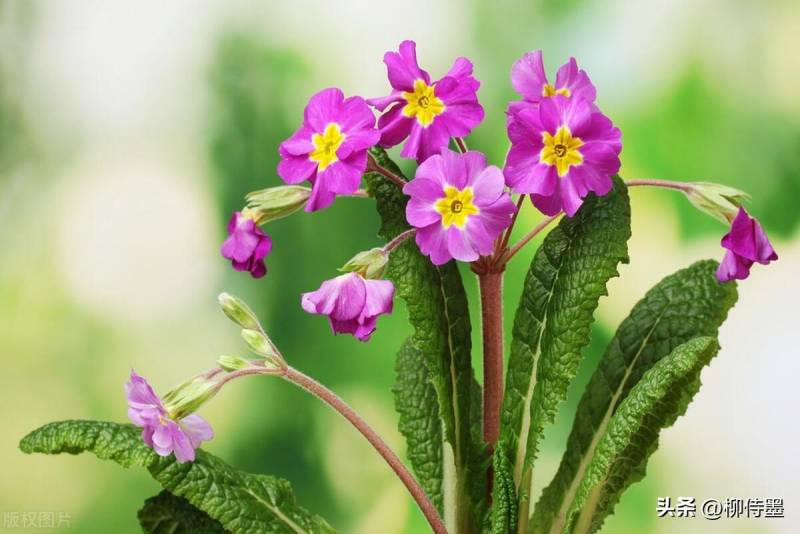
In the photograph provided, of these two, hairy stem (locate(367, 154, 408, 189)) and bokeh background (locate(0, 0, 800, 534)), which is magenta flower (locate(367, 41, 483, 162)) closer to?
hairy stem (locate(367, 154, 408, 189))

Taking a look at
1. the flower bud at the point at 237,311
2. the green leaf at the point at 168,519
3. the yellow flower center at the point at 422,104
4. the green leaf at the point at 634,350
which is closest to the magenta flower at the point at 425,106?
the yellow flower center at the point at 422,104

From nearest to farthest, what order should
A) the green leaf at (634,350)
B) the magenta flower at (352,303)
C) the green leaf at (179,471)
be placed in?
the magenta flower at (352,303) → the green leaf at (179,471) → the green leaf at (634,350)

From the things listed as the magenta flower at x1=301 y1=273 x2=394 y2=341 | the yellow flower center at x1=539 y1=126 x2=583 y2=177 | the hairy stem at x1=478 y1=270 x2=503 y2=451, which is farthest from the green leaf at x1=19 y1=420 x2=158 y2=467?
the yellow flower center at x1=539 y1=126 x2=583 y2=177

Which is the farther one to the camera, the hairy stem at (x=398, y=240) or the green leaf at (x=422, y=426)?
the green leaf at (x=422, y=426)

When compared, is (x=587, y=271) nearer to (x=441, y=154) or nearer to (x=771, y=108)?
(x=441, y=154)

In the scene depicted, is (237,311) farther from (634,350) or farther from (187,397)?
(634,350)

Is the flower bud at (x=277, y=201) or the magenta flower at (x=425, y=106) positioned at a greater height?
the magenta flower at (x=425, y=106)

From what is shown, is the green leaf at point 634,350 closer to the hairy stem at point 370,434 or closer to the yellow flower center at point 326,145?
the hairy stem at point 370,434
